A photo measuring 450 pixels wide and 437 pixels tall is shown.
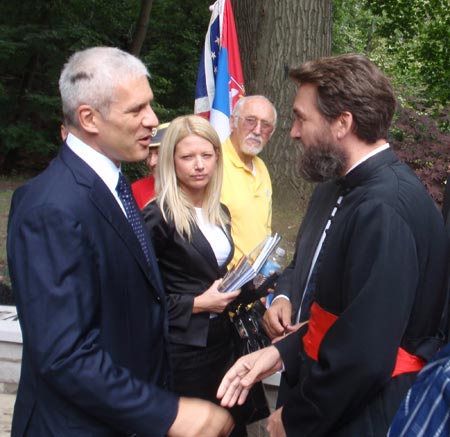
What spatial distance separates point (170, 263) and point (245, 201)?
1063 millimetres

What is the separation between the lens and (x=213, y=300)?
2664 mm

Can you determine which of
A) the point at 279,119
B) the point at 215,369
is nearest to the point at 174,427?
the point at 215,369

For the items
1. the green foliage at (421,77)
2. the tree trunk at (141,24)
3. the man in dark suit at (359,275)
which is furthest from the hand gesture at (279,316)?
the tree trunk at (141,24)

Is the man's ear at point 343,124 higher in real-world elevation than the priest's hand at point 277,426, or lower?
higher

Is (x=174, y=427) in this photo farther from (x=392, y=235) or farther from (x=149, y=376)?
(x=392, y=235)

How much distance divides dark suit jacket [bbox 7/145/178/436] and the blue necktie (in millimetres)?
118

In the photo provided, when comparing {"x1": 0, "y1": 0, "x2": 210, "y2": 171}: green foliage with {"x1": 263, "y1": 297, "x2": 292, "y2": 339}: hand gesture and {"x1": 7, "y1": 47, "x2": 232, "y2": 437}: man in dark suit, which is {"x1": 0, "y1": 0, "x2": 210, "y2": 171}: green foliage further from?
{"x1": 7, "y1": 47, "x2": 232, "y2": 437}: man in dark suit

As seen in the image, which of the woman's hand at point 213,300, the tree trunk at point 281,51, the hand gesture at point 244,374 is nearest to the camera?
the hand gesture at point 244,374

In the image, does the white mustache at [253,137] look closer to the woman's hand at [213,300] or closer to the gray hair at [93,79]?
the woman's hand at [213,300]

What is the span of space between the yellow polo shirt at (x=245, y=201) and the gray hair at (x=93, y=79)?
73.4 inches

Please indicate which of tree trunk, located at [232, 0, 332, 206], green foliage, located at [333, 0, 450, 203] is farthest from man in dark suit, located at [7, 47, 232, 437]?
tree trunk, located at [232, 0, 332, 206]

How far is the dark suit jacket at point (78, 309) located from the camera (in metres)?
1.58

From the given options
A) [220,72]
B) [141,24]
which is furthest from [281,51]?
[141,24]

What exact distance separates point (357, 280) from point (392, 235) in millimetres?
167
